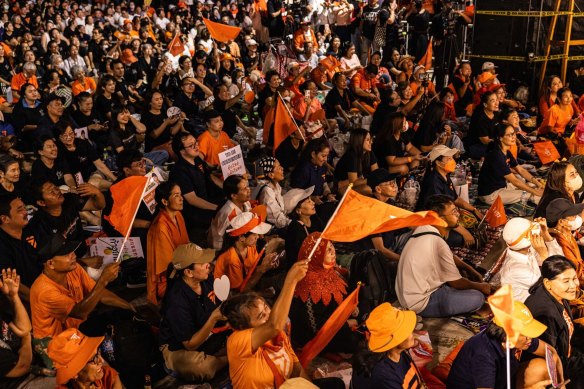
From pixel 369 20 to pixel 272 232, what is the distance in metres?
10.8

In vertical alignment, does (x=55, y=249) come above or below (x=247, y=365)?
above

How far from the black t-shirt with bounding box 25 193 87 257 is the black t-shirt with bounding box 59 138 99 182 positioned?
1623 mm

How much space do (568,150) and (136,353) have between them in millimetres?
6736

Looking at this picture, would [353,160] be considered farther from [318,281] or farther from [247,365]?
[247,365]

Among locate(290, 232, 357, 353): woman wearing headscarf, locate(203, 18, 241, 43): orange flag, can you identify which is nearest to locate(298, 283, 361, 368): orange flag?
locate(290, 232, 357, 353): woman wearing headscarf

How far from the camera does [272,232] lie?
22.5 ft

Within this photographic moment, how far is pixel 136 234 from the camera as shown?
640 centimetres

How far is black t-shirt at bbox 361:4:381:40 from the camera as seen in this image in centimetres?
1645

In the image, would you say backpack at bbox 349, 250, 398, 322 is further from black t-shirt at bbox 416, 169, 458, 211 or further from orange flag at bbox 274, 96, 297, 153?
orange flag at bbox 274, 96, 297, 153

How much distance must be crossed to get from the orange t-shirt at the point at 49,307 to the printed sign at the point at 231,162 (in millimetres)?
3093

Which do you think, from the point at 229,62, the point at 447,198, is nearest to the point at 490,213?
the point at 447,198

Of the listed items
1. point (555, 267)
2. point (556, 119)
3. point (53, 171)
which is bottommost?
point (556, 119)

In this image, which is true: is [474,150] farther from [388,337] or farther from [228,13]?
[228,13]

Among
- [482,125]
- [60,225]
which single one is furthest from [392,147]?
[60,225]
